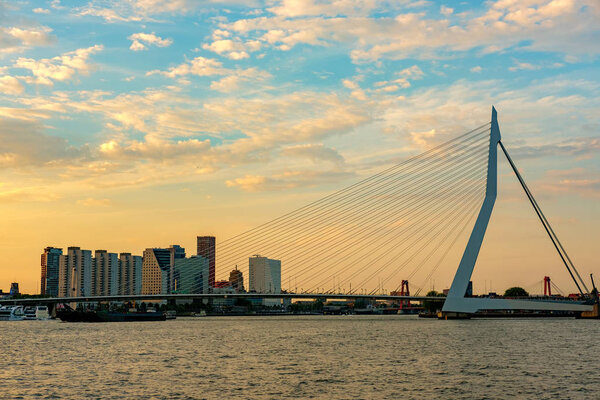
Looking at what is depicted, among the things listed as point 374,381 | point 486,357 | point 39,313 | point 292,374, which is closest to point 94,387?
point 292,374

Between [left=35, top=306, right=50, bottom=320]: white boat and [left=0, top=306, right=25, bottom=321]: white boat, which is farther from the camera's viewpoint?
[left=35, top=306, right=50, bottom=320]: white boat

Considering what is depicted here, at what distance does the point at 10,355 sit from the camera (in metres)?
42.9

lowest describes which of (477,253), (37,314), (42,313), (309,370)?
(309,370)

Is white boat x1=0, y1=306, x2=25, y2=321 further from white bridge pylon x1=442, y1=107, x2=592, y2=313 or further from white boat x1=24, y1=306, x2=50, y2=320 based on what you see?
white bridge pylon x1=442, y1=107, x2=592, y2=313

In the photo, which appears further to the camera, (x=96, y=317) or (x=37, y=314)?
(x=37, y=314)

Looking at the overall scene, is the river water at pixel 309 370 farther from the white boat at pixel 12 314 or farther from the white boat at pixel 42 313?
the white boat at pixel 42 313

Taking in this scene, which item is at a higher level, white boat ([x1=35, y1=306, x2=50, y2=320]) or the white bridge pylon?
the white bridge pylon

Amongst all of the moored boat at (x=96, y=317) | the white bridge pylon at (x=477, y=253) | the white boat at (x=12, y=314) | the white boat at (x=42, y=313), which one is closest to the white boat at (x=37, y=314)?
the white boat at (x=42, y=313)

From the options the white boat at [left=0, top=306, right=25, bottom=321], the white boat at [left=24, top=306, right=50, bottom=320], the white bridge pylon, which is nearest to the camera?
the white bridge pylon

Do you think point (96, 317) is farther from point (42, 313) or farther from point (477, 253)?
point (477, 253)

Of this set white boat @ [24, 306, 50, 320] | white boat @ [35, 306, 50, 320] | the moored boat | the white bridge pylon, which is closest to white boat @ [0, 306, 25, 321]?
white boat @ [24, 306, 50, 320]

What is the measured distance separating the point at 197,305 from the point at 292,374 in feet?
560

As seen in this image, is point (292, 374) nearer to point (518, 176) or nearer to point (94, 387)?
point (94, 387)

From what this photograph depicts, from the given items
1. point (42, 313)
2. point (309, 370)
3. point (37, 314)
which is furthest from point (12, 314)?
point (309, 370)
